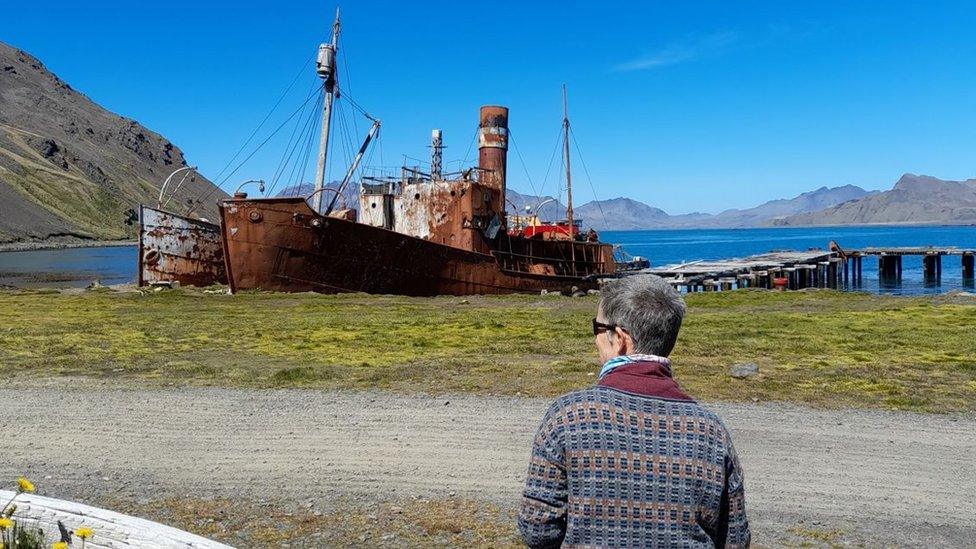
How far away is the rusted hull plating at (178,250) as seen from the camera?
31.6 metres

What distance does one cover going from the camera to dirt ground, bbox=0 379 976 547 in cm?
682

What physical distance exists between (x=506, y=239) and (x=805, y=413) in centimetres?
2464

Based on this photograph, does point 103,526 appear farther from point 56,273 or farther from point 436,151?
point 56,273

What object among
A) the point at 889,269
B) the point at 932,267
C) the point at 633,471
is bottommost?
the point at 633,471

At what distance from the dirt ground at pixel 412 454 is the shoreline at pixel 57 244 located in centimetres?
10228

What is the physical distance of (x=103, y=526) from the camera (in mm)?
4246

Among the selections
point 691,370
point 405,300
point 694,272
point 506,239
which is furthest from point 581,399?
point 694,272

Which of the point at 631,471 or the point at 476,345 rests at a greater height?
the point at 631,471

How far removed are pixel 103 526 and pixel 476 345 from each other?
11985mm

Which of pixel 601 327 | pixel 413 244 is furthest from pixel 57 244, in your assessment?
pixel 601 327

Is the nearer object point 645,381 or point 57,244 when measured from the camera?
point 645,381

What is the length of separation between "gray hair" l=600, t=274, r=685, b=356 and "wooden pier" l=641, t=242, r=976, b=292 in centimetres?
3299

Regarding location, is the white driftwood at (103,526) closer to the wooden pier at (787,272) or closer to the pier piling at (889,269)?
the wooden pier at (787,272)

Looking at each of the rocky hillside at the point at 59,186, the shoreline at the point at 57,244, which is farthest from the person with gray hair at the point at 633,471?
the shoreline at the point at 57,244
